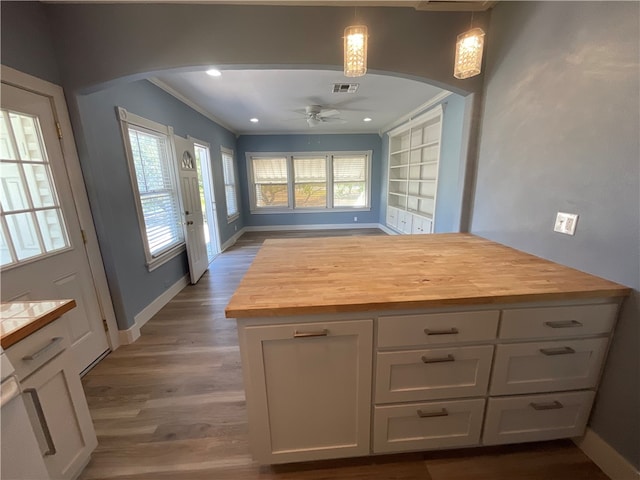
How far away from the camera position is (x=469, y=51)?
1389 mm

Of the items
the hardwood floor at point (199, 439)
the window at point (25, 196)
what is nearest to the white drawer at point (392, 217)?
the hardwood floor at point (199, 439)

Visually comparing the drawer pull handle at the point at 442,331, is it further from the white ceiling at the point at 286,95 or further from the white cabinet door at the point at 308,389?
the white ceiling at the point at 286,95

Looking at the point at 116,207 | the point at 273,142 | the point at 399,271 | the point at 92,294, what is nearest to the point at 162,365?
the point at 92,294

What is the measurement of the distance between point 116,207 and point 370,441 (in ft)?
8.68

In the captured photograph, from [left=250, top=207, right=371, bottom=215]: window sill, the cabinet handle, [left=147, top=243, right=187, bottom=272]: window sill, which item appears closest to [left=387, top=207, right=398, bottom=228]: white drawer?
[left=250, top=207, right=371, bottom=215]: window sill

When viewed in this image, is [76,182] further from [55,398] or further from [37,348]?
[55,398]

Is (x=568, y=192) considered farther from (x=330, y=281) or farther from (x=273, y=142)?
(x=273, y=142)

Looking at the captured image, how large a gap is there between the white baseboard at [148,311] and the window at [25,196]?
3.18ft

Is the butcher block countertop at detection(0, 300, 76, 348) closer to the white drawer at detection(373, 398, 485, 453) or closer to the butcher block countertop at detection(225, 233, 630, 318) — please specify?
the butcher block countertop at detection(225, 233, 630, 318)

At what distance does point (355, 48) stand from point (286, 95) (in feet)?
8.69

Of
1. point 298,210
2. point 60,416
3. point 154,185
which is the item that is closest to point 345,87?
point 154,185

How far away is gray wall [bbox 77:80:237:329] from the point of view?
6.50 ft

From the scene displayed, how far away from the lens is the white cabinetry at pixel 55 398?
37.9 inches

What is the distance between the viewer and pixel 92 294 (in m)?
2.04
